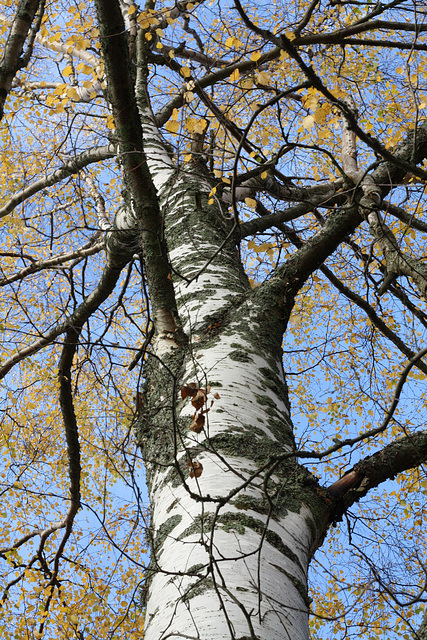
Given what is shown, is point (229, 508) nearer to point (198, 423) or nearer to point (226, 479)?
point (226, 479)

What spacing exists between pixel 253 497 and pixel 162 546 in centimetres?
32

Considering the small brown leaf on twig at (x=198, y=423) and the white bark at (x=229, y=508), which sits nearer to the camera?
the white bark at (x=229, y=508)

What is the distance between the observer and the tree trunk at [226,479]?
1.26 m

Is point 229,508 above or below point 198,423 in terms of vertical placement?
below

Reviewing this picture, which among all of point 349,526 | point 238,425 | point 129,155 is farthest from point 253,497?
point 129,155

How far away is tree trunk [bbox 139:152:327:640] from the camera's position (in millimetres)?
1261

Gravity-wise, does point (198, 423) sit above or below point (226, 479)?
above

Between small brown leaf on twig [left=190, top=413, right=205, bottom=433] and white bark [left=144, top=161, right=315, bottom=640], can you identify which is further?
small brown leaf on twig [left=190, top=413, right=205, bottom=433]

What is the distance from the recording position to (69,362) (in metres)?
3.58

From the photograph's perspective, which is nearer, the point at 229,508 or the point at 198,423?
the point at 229,508

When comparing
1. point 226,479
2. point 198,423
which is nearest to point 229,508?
point 226,479

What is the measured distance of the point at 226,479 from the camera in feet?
5.34

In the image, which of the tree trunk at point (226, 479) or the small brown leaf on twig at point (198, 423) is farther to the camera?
the small brown leaf on twig at point (198, 423)

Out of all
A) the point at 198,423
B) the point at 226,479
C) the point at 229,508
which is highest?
the point at 198,423
